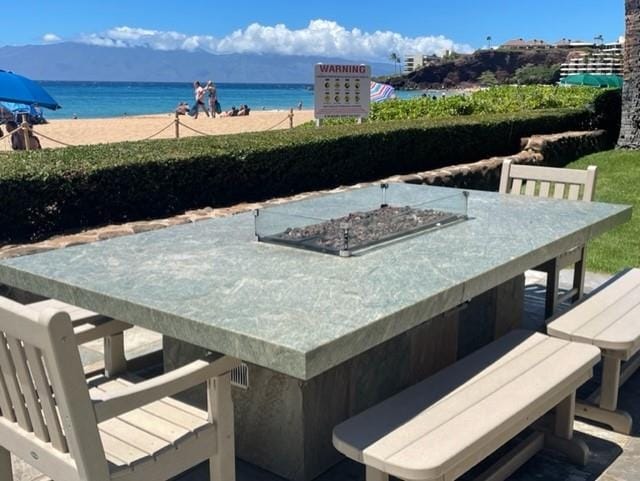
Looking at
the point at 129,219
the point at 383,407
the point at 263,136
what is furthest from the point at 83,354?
the point at 263,136

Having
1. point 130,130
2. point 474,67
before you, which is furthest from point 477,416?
point 474,67

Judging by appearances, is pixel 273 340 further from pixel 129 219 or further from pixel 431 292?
pixel 129 219

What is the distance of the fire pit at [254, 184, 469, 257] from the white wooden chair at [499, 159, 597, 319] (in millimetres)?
820

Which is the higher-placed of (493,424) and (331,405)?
(493,424)

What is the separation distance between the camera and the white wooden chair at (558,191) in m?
4.33

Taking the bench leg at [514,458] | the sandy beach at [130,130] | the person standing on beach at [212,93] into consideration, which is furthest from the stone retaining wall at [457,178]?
the person standing on beach at [212,93]

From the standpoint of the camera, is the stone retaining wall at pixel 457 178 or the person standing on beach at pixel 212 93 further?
A: the person standing on beach at pixel 212 93

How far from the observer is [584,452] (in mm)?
3088

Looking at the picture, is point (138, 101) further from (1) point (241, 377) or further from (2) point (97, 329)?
(1) point (241, 377)

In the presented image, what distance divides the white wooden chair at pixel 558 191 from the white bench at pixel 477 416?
1232 millimetres

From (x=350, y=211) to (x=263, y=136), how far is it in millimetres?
3984

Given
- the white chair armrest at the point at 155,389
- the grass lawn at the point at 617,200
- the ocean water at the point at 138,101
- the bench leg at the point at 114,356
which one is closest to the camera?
the white chair armrest at the point at 155,389

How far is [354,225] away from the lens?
3545 mm

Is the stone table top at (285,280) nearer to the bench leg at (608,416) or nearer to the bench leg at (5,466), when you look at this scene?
the bench leg at (5,466)
